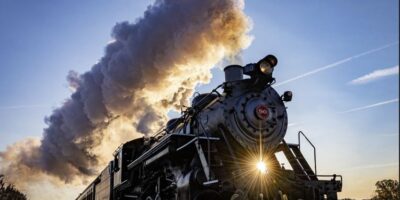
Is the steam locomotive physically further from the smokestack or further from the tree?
the tree

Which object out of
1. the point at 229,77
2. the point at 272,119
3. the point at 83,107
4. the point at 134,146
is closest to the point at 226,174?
the point at 272,119

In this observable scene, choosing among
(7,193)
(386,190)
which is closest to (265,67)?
(7,193)

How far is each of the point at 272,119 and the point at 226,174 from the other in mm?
1686

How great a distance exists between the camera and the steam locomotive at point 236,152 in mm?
7270

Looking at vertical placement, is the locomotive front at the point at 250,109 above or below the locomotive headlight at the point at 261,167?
above

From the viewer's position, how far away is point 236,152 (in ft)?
26.1

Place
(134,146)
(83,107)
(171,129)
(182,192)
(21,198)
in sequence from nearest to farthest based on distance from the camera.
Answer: (182,192), (171,129), (134,146), (83,107), (21,198)

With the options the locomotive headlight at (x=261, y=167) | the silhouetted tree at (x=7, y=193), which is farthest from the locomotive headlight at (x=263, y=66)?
the silhouetted tree at (x=7, y=193)

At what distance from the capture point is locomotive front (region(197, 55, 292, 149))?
7914 millimetres

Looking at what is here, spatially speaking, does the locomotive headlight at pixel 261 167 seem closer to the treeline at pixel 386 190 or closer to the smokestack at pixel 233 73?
the smokestack at pixel 233 73

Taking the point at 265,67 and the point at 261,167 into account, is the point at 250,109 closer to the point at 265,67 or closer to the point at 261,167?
the point at 265,67

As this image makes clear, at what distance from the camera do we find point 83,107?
1716 centimetres

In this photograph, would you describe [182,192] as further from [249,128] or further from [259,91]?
[259,91]

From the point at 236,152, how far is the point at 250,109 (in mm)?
938
